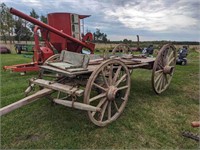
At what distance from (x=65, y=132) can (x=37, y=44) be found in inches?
165

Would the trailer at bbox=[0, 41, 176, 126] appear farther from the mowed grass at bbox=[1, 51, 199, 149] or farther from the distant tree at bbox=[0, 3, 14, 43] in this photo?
the distant tree at bbox=[0, 3, 14, 43]

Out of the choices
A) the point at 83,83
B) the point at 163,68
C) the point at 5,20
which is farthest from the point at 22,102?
the point at 5,20

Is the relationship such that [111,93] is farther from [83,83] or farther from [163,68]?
[163,68]

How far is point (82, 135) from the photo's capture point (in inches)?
109

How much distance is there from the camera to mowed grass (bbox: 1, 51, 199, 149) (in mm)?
2604

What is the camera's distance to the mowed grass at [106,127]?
2.60 m

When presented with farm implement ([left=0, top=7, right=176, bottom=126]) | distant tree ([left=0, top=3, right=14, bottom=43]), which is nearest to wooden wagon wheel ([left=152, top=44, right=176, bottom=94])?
farm implement ([left=0, top=7, right=176, bottom=126])

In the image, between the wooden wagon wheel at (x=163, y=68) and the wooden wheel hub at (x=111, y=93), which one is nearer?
the wooden wheel hub at (x=111, y=93)

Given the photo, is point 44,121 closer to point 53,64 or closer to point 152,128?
point 53,64

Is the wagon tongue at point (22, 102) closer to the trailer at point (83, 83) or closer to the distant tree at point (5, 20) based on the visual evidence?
the trailer at point (83, 83)

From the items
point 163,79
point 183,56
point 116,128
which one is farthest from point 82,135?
point 183,56

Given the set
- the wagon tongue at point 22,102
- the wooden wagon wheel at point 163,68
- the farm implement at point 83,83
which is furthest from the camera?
the wooden wagon wheel at point 163,68

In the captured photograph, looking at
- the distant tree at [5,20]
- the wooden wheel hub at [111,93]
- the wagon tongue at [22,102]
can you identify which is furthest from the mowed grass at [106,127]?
the distant tree at [5,20]

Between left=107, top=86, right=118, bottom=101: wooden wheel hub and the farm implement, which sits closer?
the farm implement
